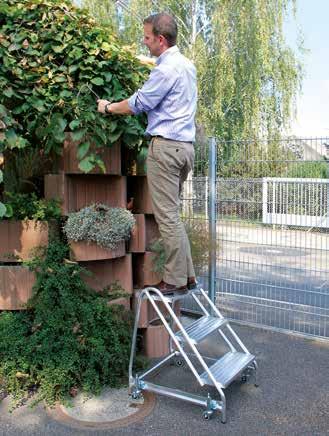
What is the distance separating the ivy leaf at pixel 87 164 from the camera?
11.5 feet


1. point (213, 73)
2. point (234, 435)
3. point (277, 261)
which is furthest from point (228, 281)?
point (213, 73)

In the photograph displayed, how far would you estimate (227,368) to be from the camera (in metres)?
3.43

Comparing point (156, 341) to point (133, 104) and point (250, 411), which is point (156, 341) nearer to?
point (250, 411)

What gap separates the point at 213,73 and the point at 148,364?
44.7 feet

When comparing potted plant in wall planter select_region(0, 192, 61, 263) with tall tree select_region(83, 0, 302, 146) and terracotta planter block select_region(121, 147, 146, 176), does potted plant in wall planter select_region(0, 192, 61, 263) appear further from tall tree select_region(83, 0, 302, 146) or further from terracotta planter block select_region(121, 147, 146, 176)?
tall tree select_region(83, 0, 302, 146)

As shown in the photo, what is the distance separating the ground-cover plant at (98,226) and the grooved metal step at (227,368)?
121 centimetres

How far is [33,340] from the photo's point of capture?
350 centimetres

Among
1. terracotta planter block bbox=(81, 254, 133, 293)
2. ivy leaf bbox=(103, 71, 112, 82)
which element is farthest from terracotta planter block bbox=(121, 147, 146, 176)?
terracotta planter block bbox=(81, 254, 133, 293)

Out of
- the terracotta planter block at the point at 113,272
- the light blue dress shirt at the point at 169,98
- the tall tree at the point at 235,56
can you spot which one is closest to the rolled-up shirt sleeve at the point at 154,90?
the light blue dress shirt at the point at 169,98

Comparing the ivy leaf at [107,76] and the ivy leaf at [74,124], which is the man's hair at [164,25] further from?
the ivy leaf at [74,124]

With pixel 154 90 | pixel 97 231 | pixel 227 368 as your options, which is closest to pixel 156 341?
pixel 227 368

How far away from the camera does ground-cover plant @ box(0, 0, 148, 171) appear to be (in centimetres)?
356

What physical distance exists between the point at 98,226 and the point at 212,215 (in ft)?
6.32

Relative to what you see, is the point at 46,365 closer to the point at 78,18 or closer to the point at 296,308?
the point at 78,18
